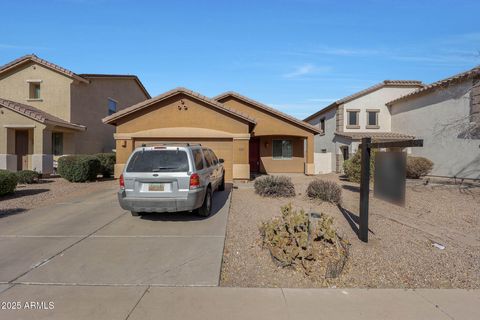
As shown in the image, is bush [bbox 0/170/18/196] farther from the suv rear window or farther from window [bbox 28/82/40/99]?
window [bbox 28/82/40/99]

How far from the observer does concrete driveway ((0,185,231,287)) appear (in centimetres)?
451

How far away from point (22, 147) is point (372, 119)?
81.9ft

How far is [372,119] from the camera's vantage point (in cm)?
2625

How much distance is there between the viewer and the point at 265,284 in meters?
4.32

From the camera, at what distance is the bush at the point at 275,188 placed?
10.8m

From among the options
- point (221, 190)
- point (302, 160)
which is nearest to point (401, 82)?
point (302, 160)

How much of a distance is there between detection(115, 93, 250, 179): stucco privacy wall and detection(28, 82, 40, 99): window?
8.95 meters

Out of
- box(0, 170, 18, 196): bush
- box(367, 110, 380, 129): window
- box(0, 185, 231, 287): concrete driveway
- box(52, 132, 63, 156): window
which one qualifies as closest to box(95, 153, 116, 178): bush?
box(52, 132, 63, 156): window

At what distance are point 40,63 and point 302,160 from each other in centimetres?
1786

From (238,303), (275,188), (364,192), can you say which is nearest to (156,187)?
(238,303)

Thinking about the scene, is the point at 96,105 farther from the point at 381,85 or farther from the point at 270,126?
the point at 381,85

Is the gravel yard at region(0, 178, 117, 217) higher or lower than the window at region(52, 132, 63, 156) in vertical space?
lower

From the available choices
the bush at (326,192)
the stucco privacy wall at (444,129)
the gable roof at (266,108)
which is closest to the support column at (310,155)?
the gable roof at (266,108)

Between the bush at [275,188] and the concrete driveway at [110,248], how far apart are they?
238 cm
